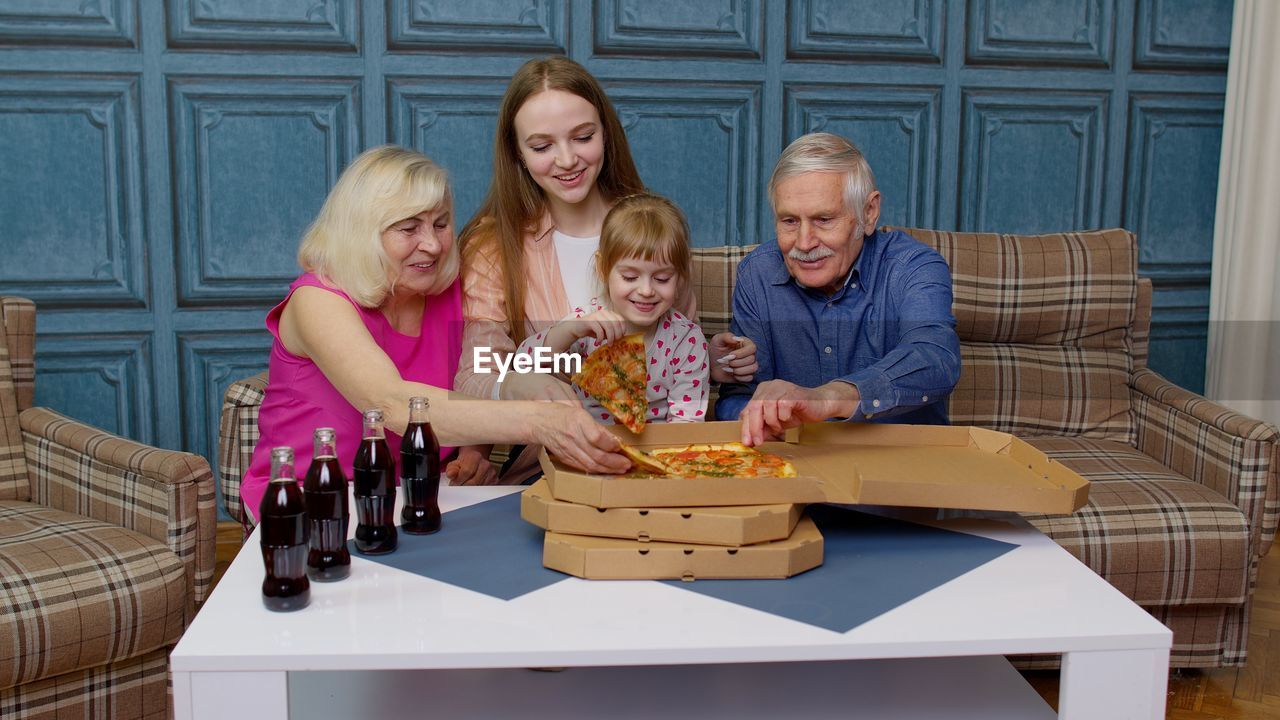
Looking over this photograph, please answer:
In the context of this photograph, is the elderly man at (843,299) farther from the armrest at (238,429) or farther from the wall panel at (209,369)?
the wall panel at (209,369)

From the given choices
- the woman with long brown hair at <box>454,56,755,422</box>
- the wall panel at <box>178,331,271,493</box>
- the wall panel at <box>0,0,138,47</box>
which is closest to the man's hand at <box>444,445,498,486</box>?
the woman with long brown hair at <box>454,56,755,422</box>

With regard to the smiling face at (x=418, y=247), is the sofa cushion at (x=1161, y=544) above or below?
below

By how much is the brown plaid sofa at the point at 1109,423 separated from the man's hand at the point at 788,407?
763 mm

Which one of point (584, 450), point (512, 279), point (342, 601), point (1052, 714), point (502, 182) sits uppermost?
point (502, 182)

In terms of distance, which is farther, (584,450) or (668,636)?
(584,450)

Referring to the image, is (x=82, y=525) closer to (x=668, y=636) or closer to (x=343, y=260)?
(x=343, y=260)

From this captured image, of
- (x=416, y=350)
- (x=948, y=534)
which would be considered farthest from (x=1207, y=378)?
(x=416, y=350)

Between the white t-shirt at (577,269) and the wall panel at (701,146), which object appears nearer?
the white t-shirt at (577,269)

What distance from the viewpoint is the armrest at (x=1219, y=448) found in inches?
91.8

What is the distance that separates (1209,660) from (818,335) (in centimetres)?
113

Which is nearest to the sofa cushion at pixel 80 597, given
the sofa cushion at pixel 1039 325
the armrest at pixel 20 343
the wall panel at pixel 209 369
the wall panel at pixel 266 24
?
the armrest at pixel 20 343

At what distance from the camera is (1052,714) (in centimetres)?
138

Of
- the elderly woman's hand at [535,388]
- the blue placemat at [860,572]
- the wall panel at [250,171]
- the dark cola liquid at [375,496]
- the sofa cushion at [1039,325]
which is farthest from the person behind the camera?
the wall panel at [250,171]

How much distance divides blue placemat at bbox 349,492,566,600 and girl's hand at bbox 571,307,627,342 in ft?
1.38
